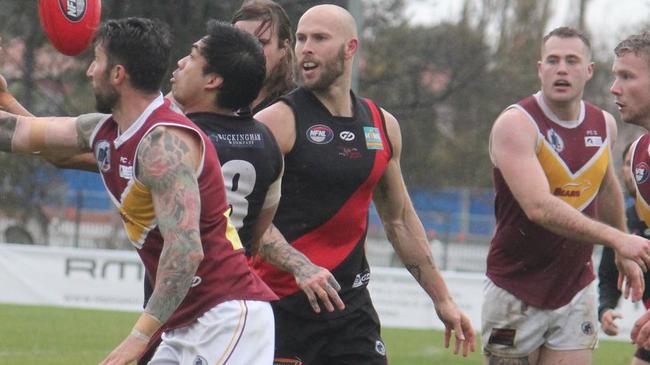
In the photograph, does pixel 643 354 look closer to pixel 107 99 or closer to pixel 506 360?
pixel 506 360

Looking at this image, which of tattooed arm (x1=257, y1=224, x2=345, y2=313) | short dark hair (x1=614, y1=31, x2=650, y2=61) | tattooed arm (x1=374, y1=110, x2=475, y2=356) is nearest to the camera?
tattooed arm (x1=257, y1=224, x2=345, y2=313)

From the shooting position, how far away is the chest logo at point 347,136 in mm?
6215

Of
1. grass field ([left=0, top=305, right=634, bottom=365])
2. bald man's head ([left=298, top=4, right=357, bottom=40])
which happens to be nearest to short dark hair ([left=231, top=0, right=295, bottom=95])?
bald man's head ([left=298, top=4, right=357, bottom=40])

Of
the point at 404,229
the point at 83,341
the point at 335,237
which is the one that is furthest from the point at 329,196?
the point at 83,341

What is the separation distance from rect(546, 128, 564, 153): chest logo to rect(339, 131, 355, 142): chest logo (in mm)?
1382

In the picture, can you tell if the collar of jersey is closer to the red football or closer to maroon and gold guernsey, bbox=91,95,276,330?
maroon and gold guernsey, bbox=91,95,276,330

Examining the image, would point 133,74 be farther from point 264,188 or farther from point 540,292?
point 540,292

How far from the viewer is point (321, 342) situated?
617 cm

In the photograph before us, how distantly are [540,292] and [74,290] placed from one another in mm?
10952

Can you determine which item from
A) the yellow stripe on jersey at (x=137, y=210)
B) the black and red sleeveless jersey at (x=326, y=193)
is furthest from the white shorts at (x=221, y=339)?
the black and red sleeveless jersey at (x=326, y=193)

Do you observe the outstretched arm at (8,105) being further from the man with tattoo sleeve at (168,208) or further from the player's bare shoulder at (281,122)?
the player's bare shoulder at (281,122)

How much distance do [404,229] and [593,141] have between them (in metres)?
1.36

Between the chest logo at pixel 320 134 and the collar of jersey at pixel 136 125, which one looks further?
the chest logo at pixel 320 134

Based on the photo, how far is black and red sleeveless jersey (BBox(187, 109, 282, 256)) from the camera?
523cm
